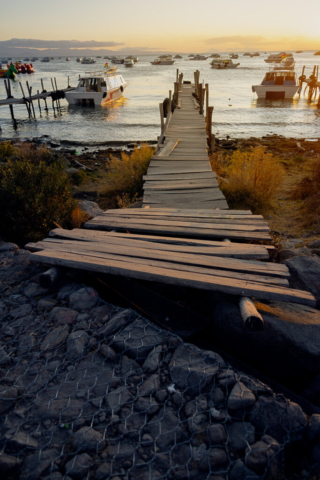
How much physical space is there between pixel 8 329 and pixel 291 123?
27.4 metres

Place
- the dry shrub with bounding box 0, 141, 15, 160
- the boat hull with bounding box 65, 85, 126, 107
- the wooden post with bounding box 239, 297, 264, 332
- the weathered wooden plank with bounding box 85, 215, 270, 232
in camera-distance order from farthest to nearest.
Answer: the boat hull with bounding box 65, 85, 126, 107 → the dry shrub with bounding box 0, 141, 15, 160 → the weathered wooden plank with bounding box 85, 215, 270, 232 → the wooden post with bounding box 239, 297, 264, 332

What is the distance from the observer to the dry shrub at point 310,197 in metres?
7.97

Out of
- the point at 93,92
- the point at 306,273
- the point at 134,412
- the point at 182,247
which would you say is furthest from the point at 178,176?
the point at 93,92

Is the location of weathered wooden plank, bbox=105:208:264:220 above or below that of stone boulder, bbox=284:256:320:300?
above

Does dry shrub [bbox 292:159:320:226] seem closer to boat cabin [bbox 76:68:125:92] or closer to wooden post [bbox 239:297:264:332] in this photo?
wooden post [bbox 239:297:264:332]

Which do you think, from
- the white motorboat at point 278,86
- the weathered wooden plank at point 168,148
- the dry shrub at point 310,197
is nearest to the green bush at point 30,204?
the weathered wooden plank at point 168,148

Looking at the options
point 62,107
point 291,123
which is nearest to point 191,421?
point 291,123

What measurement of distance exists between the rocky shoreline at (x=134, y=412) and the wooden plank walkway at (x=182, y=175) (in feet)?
13.0

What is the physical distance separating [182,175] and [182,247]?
4.25m

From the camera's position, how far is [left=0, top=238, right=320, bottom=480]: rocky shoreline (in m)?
2.05

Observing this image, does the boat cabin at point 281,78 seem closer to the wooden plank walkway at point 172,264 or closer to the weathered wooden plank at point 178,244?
the weathered wooden plank at point 178,244

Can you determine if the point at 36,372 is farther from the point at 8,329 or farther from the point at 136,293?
the point at 136,293

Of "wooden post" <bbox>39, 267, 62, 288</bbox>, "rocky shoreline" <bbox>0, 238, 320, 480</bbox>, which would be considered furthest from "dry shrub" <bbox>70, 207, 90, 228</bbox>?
"rocky shoreline" <bbox>0, 238, 320, 480</bbox>

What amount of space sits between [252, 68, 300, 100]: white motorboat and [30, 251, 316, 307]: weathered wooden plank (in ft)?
129
